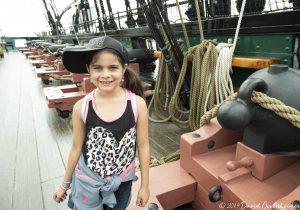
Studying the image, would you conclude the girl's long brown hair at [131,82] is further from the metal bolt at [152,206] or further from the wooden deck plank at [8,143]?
the wooden deck plank at [8,143]

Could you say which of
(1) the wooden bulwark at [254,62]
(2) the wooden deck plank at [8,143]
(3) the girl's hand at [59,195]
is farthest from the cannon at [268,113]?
(2) the wooden deck plank at [8,143]

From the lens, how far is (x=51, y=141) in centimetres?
242

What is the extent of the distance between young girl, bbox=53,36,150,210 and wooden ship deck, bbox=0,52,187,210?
233 mm

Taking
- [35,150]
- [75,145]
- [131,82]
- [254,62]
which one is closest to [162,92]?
[254,62]

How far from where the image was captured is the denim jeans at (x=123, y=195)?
1067 mm

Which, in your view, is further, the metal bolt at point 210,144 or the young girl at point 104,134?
the metal bolt at point 210,144

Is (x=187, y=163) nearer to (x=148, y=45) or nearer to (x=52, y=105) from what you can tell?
(x=52, y=105)

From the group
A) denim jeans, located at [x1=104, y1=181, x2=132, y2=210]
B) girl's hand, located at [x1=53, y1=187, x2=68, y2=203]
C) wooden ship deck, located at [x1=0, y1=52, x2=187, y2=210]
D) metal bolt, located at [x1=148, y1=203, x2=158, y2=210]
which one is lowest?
wooden ship deck, located at [x1=0, y1=52, x2=187, y2=210]

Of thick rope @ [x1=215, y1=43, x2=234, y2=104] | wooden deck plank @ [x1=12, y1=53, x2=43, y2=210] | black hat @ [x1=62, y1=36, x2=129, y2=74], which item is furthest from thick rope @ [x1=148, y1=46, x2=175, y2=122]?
black hat @ [x1=62, y1=36, x2=129, y2=74]

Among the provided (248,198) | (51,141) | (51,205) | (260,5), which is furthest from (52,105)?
(248,198)

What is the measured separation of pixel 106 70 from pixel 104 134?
22cm

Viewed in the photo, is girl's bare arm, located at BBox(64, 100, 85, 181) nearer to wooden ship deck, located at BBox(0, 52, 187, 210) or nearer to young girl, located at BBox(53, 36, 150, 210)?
young girl, located at BBox(53, 36, 150, 210)

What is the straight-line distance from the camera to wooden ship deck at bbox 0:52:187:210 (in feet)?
5.25

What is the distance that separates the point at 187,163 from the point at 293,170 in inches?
18.2
